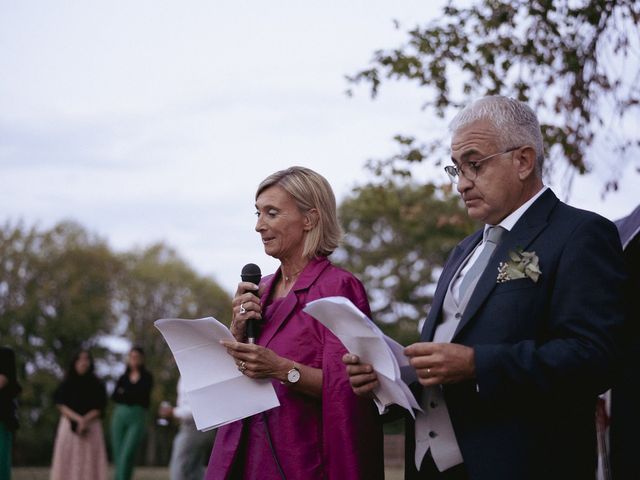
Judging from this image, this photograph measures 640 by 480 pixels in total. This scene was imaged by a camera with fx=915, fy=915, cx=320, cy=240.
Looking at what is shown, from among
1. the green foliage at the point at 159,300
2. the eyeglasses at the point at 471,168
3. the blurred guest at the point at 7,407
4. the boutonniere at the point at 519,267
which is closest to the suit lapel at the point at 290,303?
the eyeglasses at the point at 471,168

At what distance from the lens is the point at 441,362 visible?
2.84 m

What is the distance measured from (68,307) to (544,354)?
42297mm

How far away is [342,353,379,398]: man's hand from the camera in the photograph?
3.14 m

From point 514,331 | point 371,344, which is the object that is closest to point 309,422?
point 371,344

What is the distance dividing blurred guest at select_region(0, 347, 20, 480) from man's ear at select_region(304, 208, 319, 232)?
6.11m

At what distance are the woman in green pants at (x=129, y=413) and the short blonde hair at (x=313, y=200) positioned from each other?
8752 millimetres

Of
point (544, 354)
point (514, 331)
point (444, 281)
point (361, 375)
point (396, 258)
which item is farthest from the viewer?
point (396, 258)

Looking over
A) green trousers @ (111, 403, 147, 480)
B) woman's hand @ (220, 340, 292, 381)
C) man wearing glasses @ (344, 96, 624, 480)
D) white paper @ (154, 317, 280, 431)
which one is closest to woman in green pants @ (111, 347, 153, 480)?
green trousers @ (111, 403, 147, 480)

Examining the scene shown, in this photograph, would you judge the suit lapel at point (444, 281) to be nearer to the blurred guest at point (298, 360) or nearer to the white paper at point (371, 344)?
the white paper at point (371, 344)

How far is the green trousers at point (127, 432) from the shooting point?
1229cm

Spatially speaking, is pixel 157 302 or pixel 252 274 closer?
pixel 252 274

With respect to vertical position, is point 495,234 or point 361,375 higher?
point 495,234

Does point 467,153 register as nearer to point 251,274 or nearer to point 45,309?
point 251,274

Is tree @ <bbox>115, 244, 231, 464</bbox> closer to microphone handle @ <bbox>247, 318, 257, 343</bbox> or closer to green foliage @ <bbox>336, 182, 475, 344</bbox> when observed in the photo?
green foliage @ <bbox>336, 182, 475, 344</bbox>
